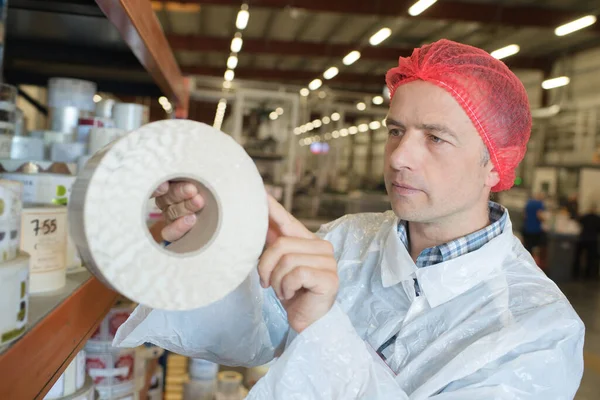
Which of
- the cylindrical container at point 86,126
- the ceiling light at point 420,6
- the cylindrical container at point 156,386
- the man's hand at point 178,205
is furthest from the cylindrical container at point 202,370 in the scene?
the ceiling light at point 420,6

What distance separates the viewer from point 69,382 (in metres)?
1.30

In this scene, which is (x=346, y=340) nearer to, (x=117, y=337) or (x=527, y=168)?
(x=117, y=337)

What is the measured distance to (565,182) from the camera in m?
13.6

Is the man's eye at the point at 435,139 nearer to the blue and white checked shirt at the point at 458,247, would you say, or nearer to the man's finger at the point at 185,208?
the blue and white checked shirt at the point at 458,247

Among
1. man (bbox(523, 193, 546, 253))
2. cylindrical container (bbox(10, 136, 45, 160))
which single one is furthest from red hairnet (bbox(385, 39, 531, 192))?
man (bbox(523, 193, 546, 253))

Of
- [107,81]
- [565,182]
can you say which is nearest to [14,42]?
[107,81]

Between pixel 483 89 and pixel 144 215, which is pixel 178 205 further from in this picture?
pixel 483 89

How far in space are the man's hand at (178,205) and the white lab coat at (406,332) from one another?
0.30 m

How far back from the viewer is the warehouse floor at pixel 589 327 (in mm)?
5043

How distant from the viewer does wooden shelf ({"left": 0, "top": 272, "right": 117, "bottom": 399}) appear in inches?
29.2

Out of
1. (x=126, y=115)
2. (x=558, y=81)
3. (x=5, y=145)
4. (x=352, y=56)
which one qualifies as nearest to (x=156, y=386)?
(x=126, y=115)

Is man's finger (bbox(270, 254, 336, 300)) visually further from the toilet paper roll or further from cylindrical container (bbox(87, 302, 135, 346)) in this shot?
cylindrical container (bbox(87, 302, 135, 346))

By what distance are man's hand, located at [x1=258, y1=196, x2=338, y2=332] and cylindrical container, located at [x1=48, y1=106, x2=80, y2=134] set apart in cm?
97

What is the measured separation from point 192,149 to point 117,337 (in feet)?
2.34
